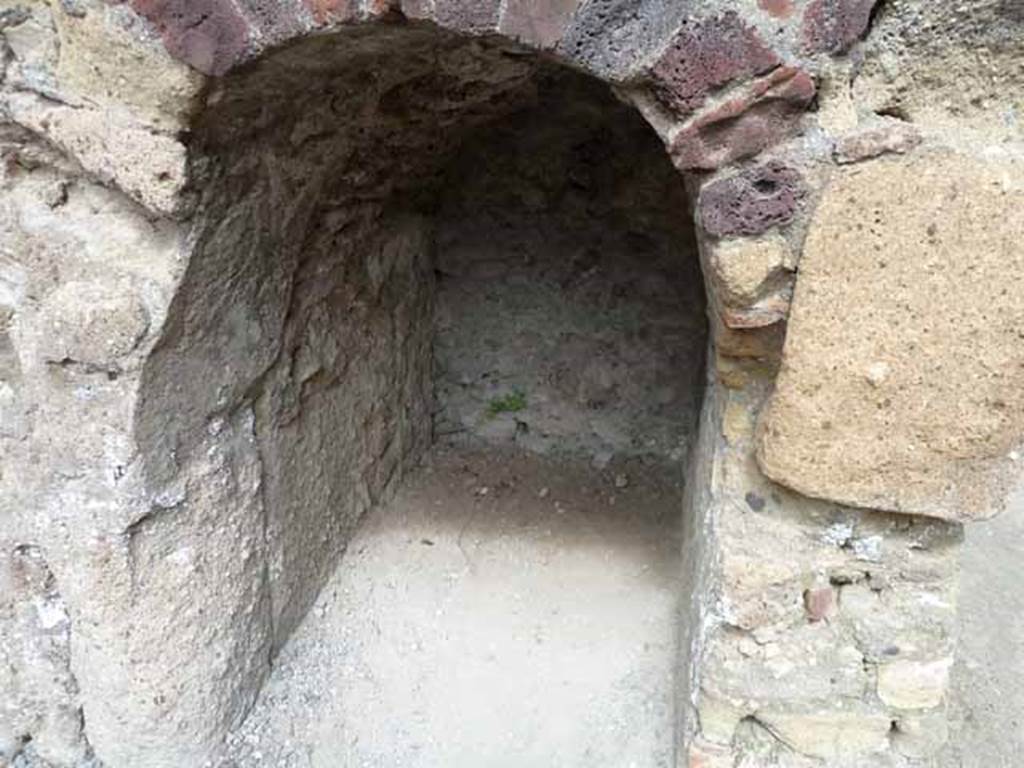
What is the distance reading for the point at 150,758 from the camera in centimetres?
169

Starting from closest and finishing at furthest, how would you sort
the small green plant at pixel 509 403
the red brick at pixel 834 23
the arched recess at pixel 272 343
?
1. the red brick at pixel 834 23
2. the arched recess at pixel 272 343
3. the small green plant at pixel 509 403

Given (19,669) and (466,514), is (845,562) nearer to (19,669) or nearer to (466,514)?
(466,514)

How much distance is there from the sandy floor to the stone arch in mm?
240

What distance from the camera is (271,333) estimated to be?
5.87 feet

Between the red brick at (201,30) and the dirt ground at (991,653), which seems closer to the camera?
the red brick at (201,30)

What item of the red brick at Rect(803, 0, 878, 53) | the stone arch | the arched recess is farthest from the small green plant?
the red brick at Rect(803, 0, 878, 53)

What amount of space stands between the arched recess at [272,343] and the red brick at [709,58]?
0.22 metres

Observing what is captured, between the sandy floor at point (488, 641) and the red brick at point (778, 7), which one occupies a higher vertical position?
the red brick at point (778, 7)

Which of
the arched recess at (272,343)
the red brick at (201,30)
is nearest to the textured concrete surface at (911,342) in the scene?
the arched recess at (272,343)

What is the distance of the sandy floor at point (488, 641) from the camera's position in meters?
1.86

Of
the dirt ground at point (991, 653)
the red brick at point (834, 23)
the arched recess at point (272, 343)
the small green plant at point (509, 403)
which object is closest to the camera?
the red brick at point (834, 23)

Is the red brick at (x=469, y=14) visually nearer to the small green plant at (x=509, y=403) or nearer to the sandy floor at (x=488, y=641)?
the sandy floor at (x=488, y=641)

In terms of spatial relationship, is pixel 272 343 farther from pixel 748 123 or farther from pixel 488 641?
pixel 748 123

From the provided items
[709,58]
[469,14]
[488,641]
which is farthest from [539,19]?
[488,641]
